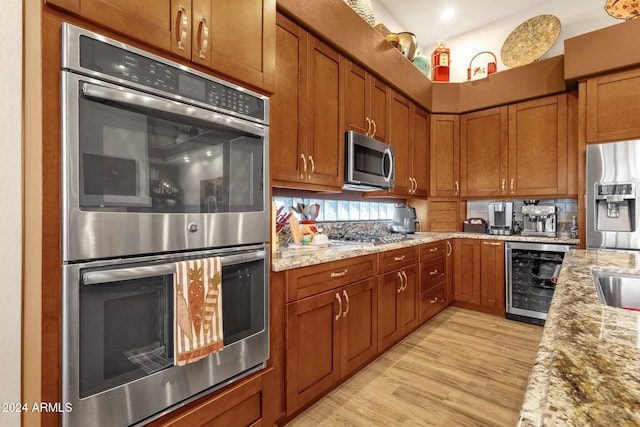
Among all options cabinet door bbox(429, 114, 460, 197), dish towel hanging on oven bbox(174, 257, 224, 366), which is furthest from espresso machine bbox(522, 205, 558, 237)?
dish towel hanging on oven bbox(174, 257, 224, 366)

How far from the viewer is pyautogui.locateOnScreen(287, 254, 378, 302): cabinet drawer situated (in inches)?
62.1

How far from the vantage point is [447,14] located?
11.8 ft

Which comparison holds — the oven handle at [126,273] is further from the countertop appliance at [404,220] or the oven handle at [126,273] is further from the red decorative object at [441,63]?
the red decorative object at [441,63]

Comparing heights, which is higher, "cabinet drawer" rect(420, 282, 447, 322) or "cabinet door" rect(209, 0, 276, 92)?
"cabinet door" rect(209, 0, 276, 92)

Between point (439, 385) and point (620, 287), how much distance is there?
3.96 ft

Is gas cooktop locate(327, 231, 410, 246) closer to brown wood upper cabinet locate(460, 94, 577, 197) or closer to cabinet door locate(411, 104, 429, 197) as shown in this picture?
cabinet door locate(411, 104, 429, 197)

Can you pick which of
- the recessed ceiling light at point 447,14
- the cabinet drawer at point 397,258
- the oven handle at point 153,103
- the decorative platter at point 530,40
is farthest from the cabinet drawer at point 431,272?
the recessed ceiling light at point 447,14

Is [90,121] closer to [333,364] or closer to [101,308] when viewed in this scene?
[101,308]

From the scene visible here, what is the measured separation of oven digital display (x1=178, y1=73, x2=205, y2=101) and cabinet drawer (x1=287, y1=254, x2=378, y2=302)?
89cm

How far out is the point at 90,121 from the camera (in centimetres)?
91

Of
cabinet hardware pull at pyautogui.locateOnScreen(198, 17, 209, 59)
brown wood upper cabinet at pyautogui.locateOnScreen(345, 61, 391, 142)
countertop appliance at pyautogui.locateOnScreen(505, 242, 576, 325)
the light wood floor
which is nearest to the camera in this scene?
cabinet hardware pull at pyautogui.locateOnScreen(198, 17, 209, 59)

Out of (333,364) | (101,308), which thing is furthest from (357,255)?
(101,308)

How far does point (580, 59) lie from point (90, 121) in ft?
12.0

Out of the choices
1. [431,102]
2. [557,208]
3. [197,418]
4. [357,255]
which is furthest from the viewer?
[431,102]
